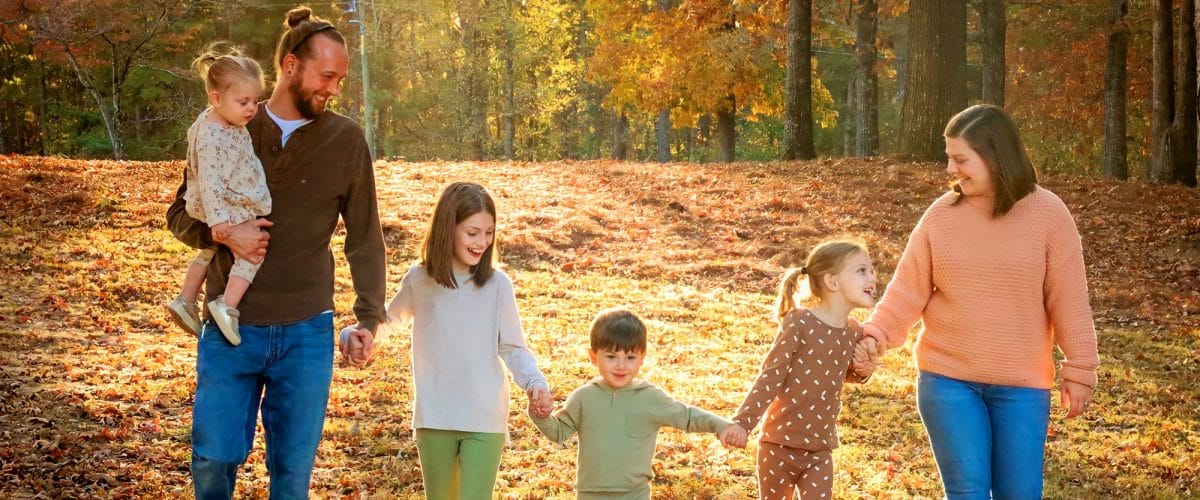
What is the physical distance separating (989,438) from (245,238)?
9.44 feet

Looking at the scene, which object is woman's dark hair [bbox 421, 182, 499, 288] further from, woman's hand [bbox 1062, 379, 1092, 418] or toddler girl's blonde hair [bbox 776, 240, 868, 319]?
woman's hand [bbox 1062, 379, 1092, 418]

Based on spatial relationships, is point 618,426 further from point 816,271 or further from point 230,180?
point 230,180

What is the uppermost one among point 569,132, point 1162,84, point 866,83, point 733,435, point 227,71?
point 569,132

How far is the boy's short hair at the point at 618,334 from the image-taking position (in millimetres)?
4543

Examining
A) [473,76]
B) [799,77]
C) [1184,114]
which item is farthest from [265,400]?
[473,76]

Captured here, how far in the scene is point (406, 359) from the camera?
35.6 feet

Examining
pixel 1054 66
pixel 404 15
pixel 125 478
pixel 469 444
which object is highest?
pixel 404 15

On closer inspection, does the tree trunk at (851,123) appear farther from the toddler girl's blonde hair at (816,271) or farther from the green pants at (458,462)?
the green pants at (458,462)

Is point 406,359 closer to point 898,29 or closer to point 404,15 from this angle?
point 898,29

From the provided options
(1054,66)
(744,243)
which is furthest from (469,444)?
(1054,66)

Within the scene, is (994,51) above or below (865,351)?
above

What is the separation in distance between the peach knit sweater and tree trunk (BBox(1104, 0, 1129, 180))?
23.3 m

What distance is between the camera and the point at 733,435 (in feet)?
14.8

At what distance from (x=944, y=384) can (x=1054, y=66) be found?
103 feet
